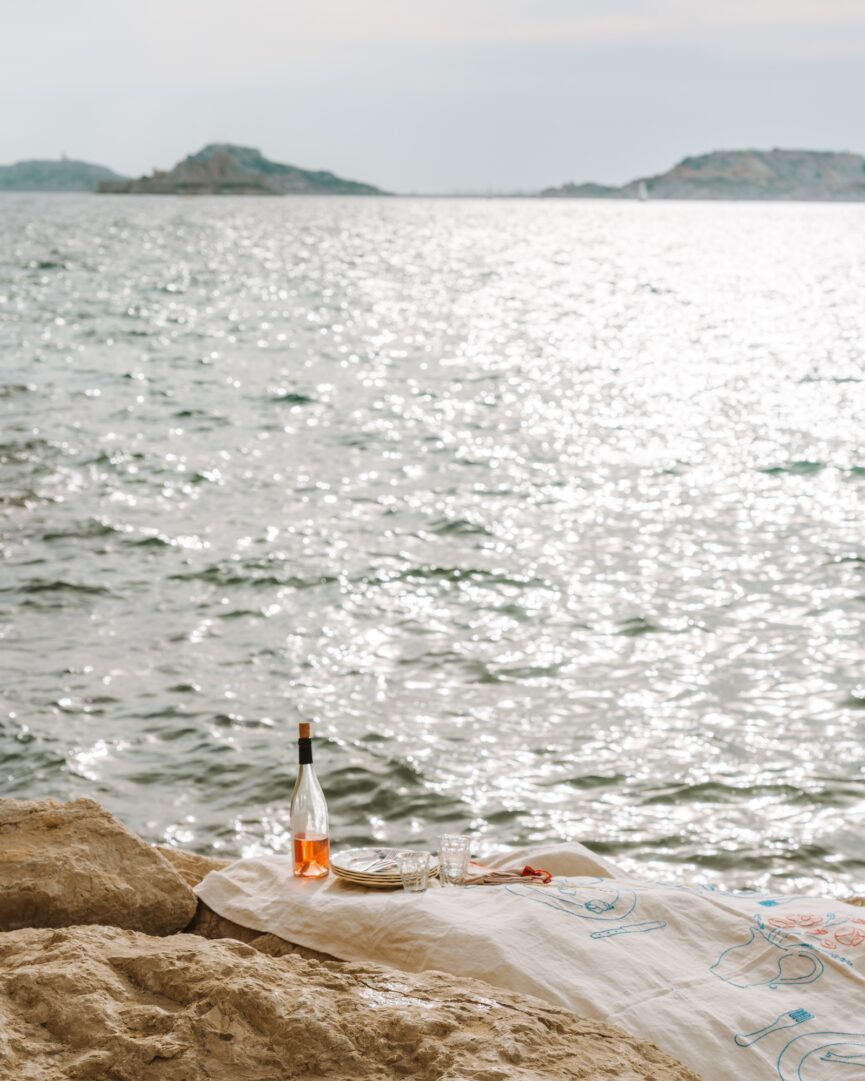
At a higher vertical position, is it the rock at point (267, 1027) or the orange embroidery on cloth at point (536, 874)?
the rock at point (267, 1027)

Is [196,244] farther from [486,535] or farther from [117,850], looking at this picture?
[117,850]

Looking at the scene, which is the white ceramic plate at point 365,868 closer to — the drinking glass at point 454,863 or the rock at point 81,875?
the drinking glass at point 454,863

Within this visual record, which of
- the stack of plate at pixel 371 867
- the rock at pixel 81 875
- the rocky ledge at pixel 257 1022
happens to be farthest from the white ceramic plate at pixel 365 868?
the rocky ledge at pixel 257 1022

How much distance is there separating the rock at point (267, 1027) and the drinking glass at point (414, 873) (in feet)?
3.10

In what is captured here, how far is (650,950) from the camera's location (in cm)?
371

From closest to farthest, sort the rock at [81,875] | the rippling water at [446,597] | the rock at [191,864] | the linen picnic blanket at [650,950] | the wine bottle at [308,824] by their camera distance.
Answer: the linen picnic blanket at [650,950] → the rock at [81,875] → the wine bottle at [308,824] → the rock at [191,864] → the rippling water at [446,597]

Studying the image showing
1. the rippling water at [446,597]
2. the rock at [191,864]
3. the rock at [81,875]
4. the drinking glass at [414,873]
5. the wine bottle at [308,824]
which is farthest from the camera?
the rippling water at [446,597]

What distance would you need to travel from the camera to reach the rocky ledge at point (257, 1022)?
279cm

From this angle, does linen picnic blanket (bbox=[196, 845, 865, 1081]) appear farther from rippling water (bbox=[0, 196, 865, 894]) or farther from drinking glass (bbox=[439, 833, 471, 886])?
rippling water (bbox=[0, 196, 865, 894])

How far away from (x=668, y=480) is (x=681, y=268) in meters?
55.5

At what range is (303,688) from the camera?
380 inches

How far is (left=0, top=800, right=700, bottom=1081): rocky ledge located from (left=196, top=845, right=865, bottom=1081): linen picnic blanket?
10.9 inches

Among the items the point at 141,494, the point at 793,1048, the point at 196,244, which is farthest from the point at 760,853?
the point at 196,244

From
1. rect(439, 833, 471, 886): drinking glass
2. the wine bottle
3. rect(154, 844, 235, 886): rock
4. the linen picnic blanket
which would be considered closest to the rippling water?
rect(154, 844, 235, 886): rock
